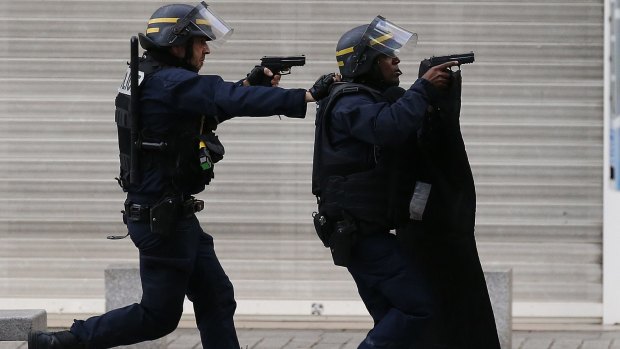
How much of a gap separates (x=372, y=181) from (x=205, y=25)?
41.5 inches

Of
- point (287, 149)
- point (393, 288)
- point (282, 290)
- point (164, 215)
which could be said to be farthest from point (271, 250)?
point (393, 288)

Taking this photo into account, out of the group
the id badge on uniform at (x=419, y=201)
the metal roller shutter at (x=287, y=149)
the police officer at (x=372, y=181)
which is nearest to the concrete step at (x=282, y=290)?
the metal roller shutter at (x=287, y=149)

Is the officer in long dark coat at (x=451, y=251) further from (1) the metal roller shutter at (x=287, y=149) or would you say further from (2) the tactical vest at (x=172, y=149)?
(1) the metal roller shutter at (x=287, y=149)

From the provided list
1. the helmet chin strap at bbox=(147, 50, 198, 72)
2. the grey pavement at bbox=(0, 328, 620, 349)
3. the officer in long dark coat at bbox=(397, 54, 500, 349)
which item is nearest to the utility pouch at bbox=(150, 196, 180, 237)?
the helmet chin strap at bbox=(147, 50, 198, 72)

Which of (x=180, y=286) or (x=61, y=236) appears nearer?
(x=180, y=286)

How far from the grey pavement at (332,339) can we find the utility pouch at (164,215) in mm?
1825

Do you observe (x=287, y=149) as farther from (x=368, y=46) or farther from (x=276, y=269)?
(x=368, y=46)

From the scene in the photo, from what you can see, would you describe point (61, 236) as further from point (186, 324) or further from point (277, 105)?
point (277, 105)

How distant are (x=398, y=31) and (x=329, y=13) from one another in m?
2.97

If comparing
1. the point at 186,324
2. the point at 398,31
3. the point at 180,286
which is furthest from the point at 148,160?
Result: the point at 186,324

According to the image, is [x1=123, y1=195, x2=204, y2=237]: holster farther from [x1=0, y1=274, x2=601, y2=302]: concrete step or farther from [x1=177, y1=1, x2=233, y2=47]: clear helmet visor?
[x1=0, y1=274, x2=601, y2=302]: concrete step

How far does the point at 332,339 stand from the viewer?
8359mm

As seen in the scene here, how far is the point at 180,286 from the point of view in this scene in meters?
6.34

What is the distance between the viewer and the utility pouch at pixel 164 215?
20.4ft
